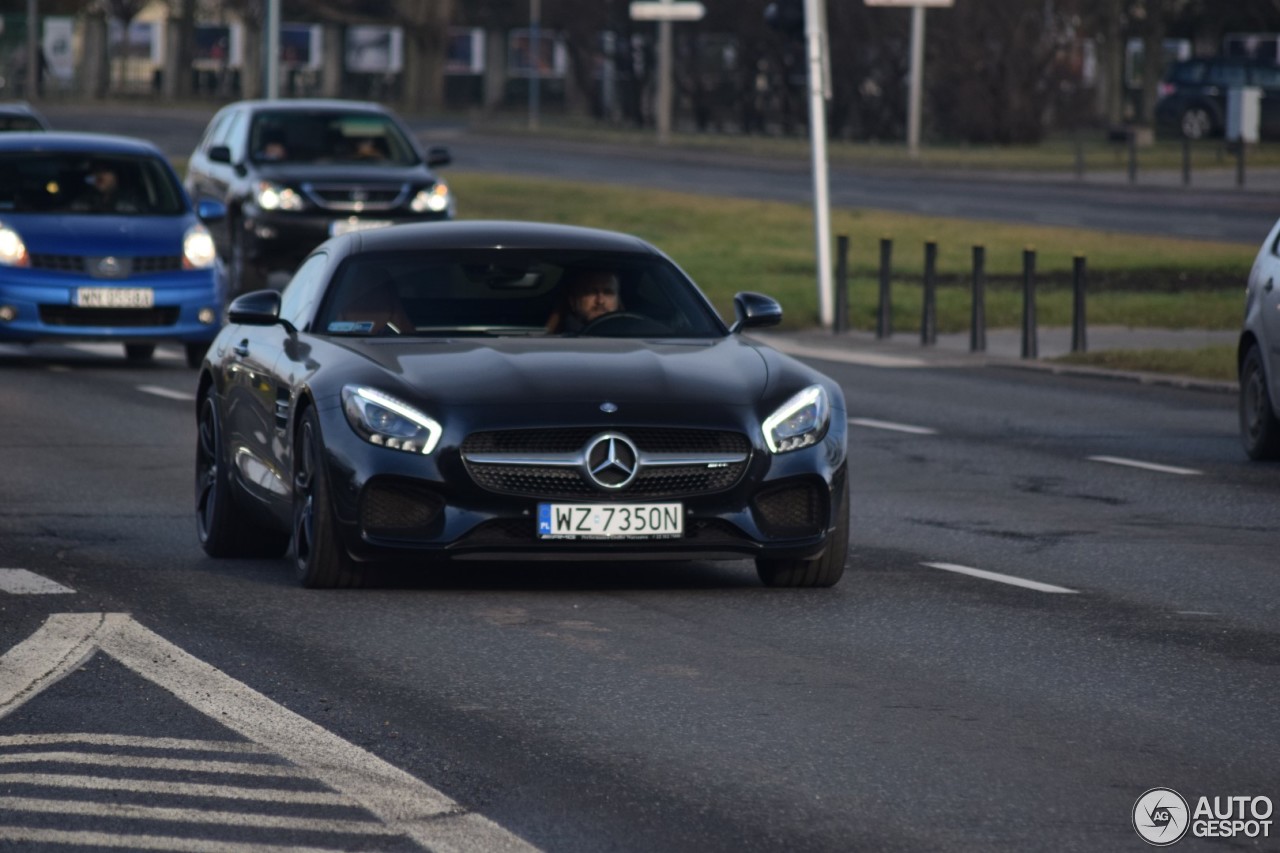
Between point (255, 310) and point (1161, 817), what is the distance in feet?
17.0

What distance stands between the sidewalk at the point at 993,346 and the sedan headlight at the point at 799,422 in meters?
11.2

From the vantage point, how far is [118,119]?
76812 mm

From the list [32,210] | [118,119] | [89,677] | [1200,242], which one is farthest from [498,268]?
[118,119]

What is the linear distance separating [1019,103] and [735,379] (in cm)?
5748

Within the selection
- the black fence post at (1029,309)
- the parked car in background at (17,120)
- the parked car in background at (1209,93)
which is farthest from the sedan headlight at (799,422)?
the parked car in background at (1209,93)

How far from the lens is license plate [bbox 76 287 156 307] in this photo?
20094 millimetres

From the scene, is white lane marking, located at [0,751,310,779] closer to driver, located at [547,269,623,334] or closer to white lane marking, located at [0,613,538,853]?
white lane marking, located at [0,613,538,853]

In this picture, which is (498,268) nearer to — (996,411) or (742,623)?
(742,623)

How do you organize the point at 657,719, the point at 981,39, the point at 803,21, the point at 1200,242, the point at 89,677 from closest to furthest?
the point at 657,719, the point at 89,677, the point at 803,21, the point at 1200,242, the point at 981,39

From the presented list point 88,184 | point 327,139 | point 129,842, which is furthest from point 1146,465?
point 327,139

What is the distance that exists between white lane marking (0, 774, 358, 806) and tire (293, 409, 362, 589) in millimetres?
2959

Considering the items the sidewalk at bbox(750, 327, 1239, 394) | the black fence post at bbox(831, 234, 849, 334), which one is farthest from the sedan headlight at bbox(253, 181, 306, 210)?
the black fence post at bbox(831, 234, 849, 334)

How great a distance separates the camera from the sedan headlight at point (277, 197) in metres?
27.0

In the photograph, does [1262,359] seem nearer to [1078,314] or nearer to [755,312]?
[755,312]
